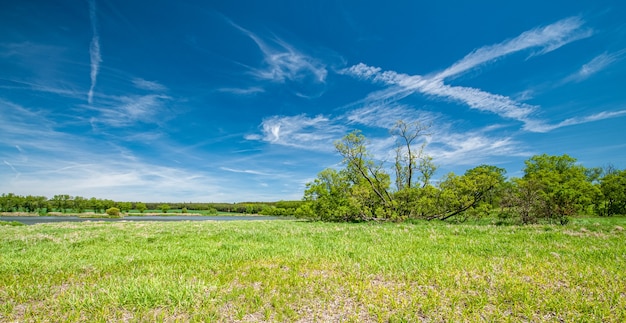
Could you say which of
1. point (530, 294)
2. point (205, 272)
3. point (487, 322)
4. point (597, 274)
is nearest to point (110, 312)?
point (205, 272)

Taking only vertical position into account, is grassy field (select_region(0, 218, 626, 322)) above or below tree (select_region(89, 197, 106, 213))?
below

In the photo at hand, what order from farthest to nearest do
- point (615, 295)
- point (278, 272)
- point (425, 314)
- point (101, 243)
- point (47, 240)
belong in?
point (47, 240) < point (101, 243) < point (278, 272) < point (615, 295) < point (425, 314)

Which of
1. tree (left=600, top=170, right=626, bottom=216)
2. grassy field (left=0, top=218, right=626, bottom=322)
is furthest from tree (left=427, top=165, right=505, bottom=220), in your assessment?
tree (left=600, top=170, right=626, bottom=216)

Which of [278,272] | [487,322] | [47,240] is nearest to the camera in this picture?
[487,322]

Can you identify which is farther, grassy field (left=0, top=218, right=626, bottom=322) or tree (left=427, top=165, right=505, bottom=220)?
tree (left=427, top=165, right=505, bottom=220)

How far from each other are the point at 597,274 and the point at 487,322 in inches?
189

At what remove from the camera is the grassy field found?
479cm

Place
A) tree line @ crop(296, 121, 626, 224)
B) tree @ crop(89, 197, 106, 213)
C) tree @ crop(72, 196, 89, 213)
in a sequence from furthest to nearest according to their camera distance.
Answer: tree @ crop(89, 197, 106, 213) < tree @ crop(72, 196, 89, 213) < tree line @ crop(296, 121, 626, 224)

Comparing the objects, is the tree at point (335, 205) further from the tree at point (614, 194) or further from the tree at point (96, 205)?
the tree at point (96, 205)

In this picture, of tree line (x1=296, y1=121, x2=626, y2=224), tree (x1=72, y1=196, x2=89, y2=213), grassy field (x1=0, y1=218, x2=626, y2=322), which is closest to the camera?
grassy field (x1=0, y1=218, x2=626, y2=322)

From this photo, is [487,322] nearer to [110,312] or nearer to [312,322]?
[312,322]

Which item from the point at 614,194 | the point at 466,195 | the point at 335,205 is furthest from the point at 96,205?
the point at 614,194

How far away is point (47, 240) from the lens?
1473 cm

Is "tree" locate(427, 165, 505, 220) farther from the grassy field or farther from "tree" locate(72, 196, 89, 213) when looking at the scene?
"tree" locate(72, 196, 89, 213)
